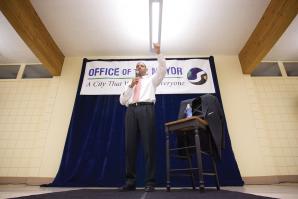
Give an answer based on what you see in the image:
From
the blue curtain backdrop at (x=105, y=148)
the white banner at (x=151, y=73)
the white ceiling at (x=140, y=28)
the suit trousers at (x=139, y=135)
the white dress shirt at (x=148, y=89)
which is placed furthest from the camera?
the white banner at (x=151, y=73)

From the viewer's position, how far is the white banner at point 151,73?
386 cm

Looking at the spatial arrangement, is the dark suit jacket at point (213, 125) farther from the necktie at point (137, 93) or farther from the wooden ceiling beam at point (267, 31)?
the wooden ceiling beam at point (267, 31)

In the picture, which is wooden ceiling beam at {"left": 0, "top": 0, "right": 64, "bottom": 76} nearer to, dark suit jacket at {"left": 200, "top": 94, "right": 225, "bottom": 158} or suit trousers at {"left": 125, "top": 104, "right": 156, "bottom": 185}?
suit trousers at {"left": 125, "top": 104, "right": 156, "bottom": 185}

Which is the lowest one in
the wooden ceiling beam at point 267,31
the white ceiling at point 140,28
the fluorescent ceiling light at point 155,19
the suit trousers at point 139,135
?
the suit trousers at point 139,135

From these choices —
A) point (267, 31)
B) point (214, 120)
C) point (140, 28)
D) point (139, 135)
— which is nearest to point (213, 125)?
point (214, 120)

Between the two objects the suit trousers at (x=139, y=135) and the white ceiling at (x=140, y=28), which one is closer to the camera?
the suit trousers at (x=139, y=135)

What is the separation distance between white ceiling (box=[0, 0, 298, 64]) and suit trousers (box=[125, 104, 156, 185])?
174 cm

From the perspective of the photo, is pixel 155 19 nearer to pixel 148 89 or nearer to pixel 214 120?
pixel 148 89

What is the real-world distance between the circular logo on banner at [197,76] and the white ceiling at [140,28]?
512 mm

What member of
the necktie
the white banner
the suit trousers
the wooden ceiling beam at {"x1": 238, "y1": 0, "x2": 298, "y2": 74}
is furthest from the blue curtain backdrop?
the necktie

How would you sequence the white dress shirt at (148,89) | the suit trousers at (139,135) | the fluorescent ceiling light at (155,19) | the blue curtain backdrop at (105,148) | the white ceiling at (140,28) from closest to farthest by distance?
the suit trousers at (139,135) → the white dress shirt at (148,89) → the fluorescent ceiling light at (155,19) → the blue curtain backdrop at (105,148) → the white ceiling at (140,28)

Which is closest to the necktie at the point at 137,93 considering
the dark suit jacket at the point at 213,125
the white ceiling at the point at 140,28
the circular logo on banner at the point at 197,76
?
the dark suit jacket at the point at 213,125

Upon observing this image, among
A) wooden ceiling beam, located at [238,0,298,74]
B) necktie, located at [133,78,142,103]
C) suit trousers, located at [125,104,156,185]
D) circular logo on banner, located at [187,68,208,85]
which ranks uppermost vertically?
wooden ceiling beam, located at [238,0,298,74]

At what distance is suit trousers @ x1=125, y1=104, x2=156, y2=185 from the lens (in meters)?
2.22
